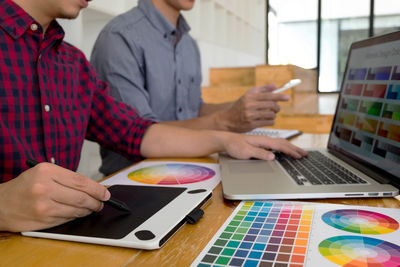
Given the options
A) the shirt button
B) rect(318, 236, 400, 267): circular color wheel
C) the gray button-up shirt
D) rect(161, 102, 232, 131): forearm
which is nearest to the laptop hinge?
rect(318, 236, 400, 267): circular color wheel

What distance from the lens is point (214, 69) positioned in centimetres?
379

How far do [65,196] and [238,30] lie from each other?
16.0 feet

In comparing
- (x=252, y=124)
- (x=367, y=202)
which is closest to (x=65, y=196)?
(x=367, y=202)

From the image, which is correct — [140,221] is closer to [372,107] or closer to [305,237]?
[305,237]

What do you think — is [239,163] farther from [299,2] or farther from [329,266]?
[299,2]

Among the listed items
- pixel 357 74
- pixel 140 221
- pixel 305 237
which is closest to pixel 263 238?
pixel 305 237

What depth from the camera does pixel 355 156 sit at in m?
0.81

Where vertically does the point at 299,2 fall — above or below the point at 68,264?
above

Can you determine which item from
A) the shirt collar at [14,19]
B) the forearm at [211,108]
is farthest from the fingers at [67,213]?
the forearm at [211,108]

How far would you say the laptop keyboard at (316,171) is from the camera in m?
0.66

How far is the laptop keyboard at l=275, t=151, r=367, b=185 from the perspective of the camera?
2.18 ft

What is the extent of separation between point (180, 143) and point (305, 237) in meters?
0.57

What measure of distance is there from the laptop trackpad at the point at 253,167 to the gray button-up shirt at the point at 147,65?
1.60ft

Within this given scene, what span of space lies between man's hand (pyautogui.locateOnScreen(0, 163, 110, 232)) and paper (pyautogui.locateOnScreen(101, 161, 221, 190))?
0.71 ft
